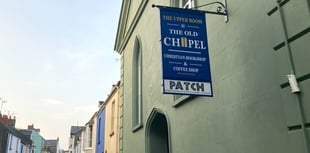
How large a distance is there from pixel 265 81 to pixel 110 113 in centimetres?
1392

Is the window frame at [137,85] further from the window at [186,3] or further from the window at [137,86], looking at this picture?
the window at [186,3]

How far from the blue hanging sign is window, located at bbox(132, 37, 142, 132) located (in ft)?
19.4

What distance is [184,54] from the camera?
5199 millimetres

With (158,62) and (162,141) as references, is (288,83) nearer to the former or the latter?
(158,62)

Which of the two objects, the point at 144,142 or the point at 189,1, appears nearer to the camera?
the point at 189,1

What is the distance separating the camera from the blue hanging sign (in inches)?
201

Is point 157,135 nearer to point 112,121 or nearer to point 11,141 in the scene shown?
point 112,121

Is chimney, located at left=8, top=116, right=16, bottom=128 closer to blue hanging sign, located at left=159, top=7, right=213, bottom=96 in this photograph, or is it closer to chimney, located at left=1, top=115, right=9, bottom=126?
chimney, located at left=1, top=115, right=9, bottom=126

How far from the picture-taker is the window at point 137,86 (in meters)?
11.5

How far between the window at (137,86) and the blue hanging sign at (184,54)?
5.91 meters

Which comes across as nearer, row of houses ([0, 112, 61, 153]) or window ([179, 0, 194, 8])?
window ([179, 0, 194, 8])

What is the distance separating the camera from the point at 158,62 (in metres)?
9.29

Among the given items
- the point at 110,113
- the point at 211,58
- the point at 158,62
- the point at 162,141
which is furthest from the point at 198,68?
the point at 110,113

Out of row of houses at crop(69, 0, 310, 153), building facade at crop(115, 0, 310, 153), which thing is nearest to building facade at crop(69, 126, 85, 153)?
building facade at crop(115, 0, 310, 153)
